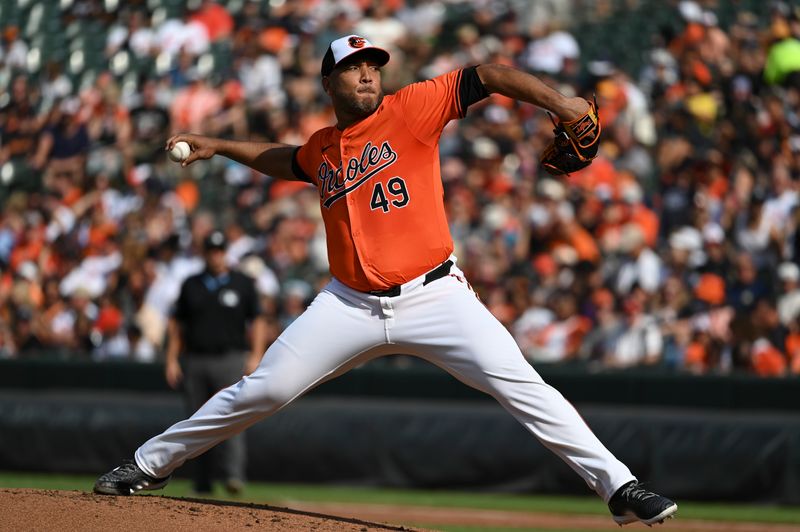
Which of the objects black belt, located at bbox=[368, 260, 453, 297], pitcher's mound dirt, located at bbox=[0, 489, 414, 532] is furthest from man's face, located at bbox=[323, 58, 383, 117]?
pitcher's mound dirt, located at bbox=[0, 489, 414, 532]

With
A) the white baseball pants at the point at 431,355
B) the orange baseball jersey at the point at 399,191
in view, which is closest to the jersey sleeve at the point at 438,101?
the orange baseball jersey at the point at 399,191

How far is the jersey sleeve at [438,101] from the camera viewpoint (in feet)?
18.0

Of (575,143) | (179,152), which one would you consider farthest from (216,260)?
(575,143)

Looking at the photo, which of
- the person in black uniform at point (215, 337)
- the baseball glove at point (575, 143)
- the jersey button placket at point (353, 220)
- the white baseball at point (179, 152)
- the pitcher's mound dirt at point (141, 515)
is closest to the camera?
the baseball glove at point (575, 143)

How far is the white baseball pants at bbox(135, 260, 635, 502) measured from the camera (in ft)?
18.0

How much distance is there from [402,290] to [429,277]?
0.13m

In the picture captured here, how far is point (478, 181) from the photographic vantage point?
48.6 ft

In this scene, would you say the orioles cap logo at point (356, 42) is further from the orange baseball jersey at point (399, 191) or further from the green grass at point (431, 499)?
the green grass at point (431, 499)

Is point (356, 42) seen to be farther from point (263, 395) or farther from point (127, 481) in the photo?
point (127, 481)

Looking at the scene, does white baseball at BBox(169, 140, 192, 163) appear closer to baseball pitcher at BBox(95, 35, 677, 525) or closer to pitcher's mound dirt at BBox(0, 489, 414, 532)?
baseball pitcher at BBox(95, 35, 677, 525)

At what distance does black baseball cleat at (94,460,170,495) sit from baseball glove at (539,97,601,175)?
2321 mm

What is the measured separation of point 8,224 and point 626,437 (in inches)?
341

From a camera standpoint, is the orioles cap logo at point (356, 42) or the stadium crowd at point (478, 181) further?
the stadium crowd at point (478, 181)

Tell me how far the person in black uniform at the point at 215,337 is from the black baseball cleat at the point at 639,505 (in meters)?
5.13
